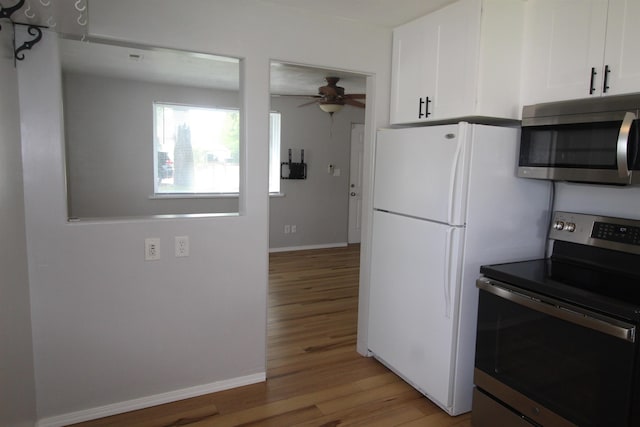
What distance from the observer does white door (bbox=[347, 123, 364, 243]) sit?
23.2 ft

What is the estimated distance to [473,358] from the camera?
2.41m

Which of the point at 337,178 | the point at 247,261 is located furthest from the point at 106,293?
the point at 337,178

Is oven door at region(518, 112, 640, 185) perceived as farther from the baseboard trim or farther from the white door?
the white door

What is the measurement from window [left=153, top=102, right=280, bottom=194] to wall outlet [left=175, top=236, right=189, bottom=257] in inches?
130

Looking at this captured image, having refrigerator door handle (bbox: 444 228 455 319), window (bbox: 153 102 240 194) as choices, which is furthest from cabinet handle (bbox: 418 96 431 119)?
window (bbox: 153 102 240 194)

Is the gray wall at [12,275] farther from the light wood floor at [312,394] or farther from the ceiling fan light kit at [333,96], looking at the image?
the ceiling fan light kit at [333,96]

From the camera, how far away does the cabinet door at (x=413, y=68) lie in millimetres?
2539

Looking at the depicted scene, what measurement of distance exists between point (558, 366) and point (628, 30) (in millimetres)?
1496

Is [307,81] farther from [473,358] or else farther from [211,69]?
[473,358]

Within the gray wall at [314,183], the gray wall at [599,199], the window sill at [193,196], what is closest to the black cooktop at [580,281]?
the gray wall at [599,199]

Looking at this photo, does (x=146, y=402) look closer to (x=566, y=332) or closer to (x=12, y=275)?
(x=12, y=275)

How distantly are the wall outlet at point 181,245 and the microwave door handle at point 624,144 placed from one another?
2185 millimetres

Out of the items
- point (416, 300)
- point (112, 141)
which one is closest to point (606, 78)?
point (416, 300)

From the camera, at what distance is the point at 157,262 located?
94.0 inches
